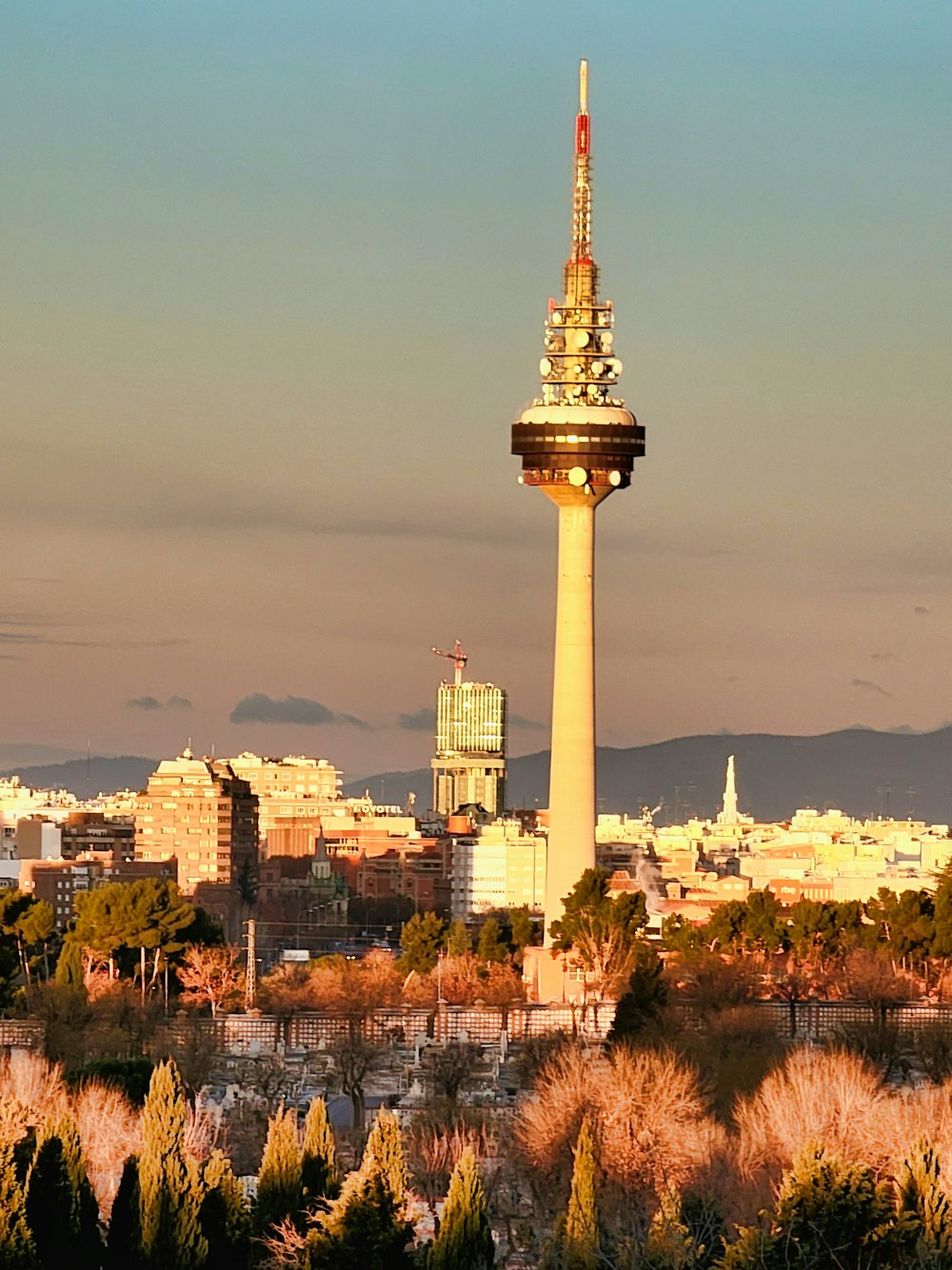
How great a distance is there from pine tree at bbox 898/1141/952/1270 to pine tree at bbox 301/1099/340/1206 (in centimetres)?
973

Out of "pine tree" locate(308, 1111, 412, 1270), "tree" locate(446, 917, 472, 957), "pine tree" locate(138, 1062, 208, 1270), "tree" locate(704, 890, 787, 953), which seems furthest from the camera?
"tree" locate(446, 917, 472, 957)

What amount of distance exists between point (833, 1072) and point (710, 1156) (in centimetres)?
1096

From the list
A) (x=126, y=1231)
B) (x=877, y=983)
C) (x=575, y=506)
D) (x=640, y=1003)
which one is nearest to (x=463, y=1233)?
(x=126, y=1231)

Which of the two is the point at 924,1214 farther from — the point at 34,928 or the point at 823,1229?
the point at 34,928

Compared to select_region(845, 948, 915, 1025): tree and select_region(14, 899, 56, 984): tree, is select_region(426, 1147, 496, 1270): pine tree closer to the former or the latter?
select_region(845, 948, 915, 1025): tree

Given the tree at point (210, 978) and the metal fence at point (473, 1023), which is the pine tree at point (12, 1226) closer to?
the metal fence at point (473, 1023)

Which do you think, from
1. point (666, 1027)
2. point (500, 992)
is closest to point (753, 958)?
point (500, 992)

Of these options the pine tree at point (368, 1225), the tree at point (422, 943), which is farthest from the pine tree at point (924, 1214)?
the tree at point (422, 943)

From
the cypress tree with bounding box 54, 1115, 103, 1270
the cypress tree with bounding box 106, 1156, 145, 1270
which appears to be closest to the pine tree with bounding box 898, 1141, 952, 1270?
the cypress tree with bounding box 106, 1156, 145, 1270

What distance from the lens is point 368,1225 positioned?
56250mm

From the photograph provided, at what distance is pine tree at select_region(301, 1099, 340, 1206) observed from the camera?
61.0 meters

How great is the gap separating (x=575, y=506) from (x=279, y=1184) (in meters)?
70.7

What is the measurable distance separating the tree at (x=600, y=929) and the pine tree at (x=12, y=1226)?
52010 mm

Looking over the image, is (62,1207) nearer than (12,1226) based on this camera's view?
No
